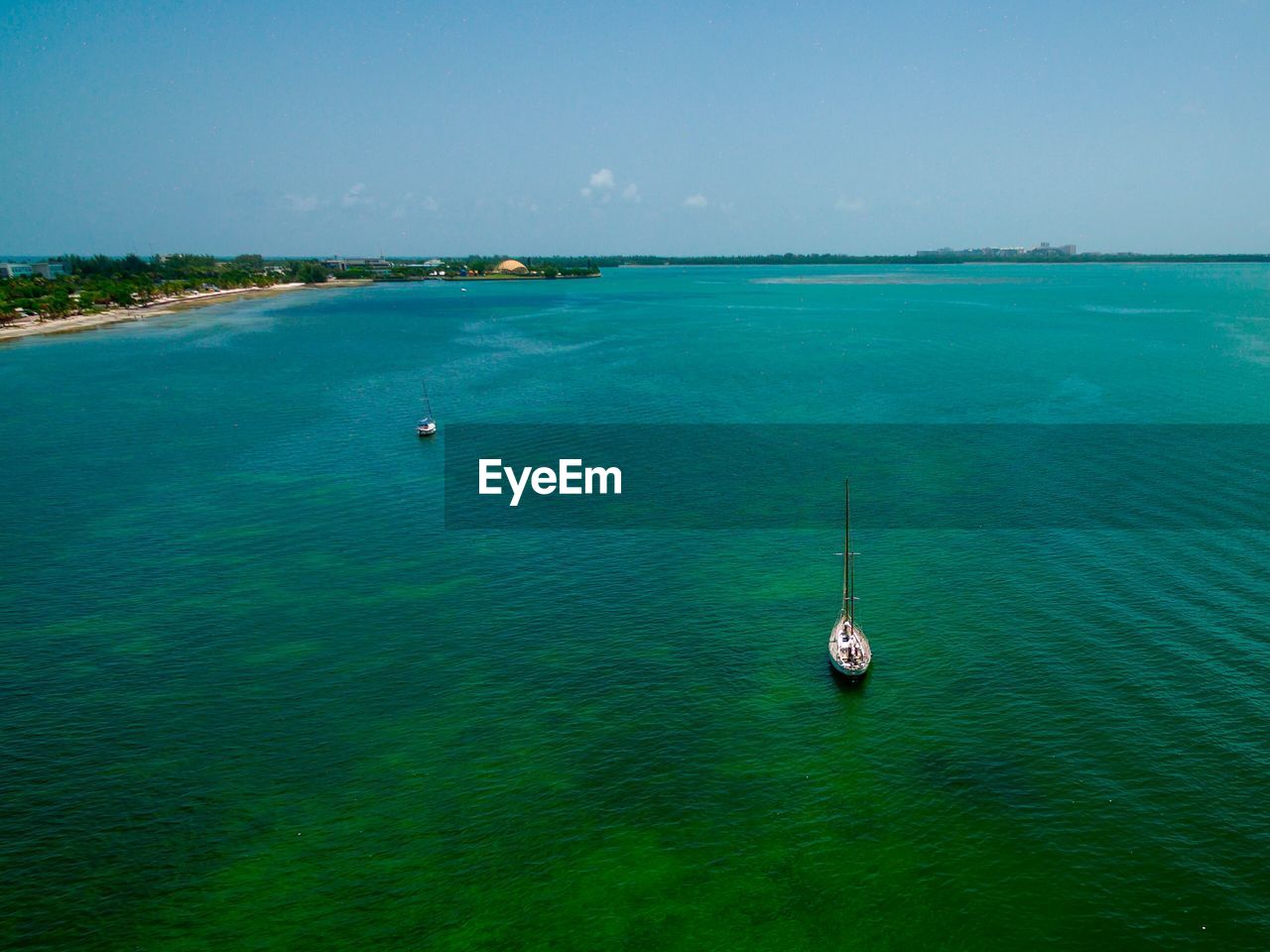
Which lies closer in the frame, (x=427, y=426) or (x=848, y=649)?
(x=848, y=649)

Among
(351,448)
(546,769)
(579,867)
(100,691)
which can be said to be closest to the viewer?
(579,867)

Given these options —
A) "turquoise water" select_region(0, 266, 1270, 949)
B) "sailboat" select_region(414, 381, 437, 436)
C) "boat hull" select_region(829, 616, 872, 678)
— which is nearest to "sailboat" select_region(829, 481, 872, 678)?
"boat hull" select_region(829, 616, 872, 678)

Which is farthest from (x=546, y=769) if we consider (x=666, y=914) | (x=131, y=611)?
(x=131, y=611)

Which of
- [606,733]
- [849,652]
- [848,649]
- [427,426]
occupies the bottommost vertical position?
[606,733]

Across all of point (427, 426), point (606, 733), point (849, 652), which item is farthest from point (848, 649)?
point (427, 426)

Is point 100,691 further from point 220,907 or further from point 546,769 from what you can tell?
point 546,769

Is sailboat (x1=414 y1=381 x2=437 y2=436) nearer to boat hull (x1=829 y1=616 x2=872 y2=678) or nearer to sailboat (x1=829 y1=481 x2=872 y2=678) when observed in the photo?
sailboat (x1=829 y1=481 x2=872 y2=678)

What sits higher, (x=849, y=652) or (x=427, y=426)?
(x=427, y=426)

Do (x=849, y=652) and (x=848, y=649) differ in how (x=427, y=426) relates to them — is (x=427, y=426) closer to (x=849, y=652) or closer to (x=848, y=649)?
(x=848, y=649)
